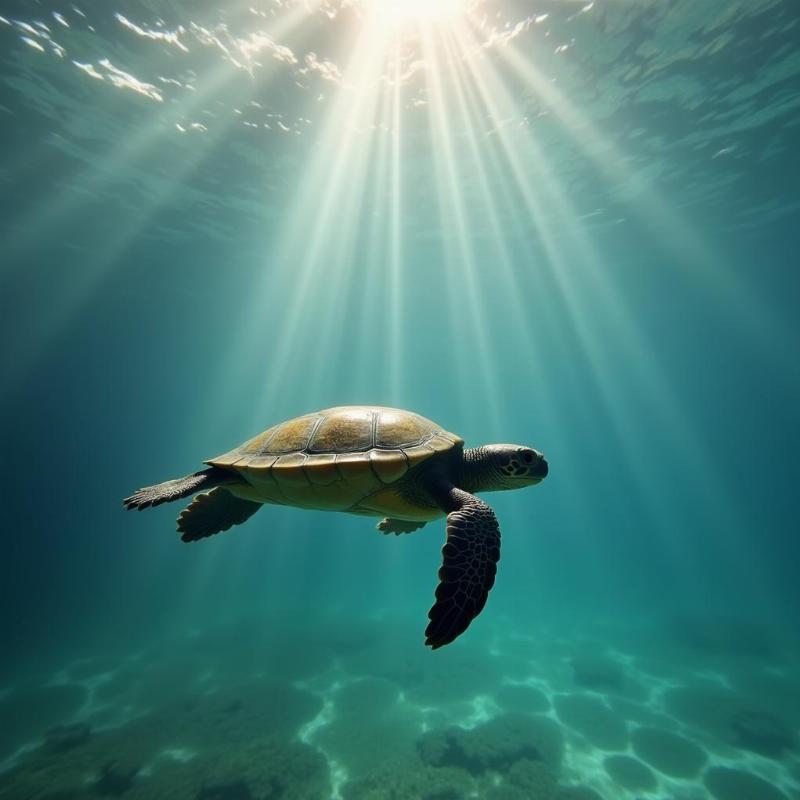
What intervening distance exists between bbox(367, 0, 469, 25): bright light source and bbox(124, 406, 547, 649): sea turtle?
1224 cm

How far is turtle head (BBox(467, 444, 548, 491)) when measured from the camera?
377 cm

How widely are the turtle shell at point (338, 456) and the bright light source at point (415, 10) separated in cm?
1231

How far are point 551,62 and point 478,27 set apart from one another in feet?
9.51

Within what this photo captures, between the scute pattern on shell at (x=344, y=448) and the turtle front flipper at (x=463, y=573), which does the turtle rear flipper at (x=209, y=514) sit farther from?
the turtle front flipper at (x=463, y=573)

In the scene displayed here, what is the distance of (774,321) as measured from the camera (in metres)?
46.2

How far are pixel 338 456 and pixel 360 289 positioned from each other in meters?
39.0

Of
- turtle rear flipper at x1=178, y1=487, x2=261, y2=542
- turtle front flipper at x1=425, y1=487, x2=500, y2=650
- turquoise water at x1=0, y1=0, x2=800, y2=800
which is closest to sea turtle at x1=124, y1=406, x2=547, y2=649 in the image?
turtle front flipper at x1=425, y1=487, x2=500, y2=650

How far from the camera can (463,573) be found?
2.44 meters

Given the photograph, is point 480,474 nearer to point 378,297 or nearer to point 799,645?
point 799,645

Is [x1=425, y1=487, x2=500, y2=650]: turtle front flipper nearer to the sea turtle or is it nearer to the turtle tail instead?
the sea turtle

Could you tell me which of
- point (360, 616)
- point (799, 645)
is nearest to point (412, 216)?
point (360, 616)

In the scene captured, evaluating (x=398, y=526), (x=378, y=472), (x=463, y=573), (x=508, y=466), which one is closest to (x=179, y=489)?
(x=378, y=472)

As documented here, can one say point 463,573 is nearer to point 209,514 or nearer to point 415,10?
point 209,514

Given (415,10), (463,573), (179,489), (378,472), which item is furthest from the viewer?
(415,10)
